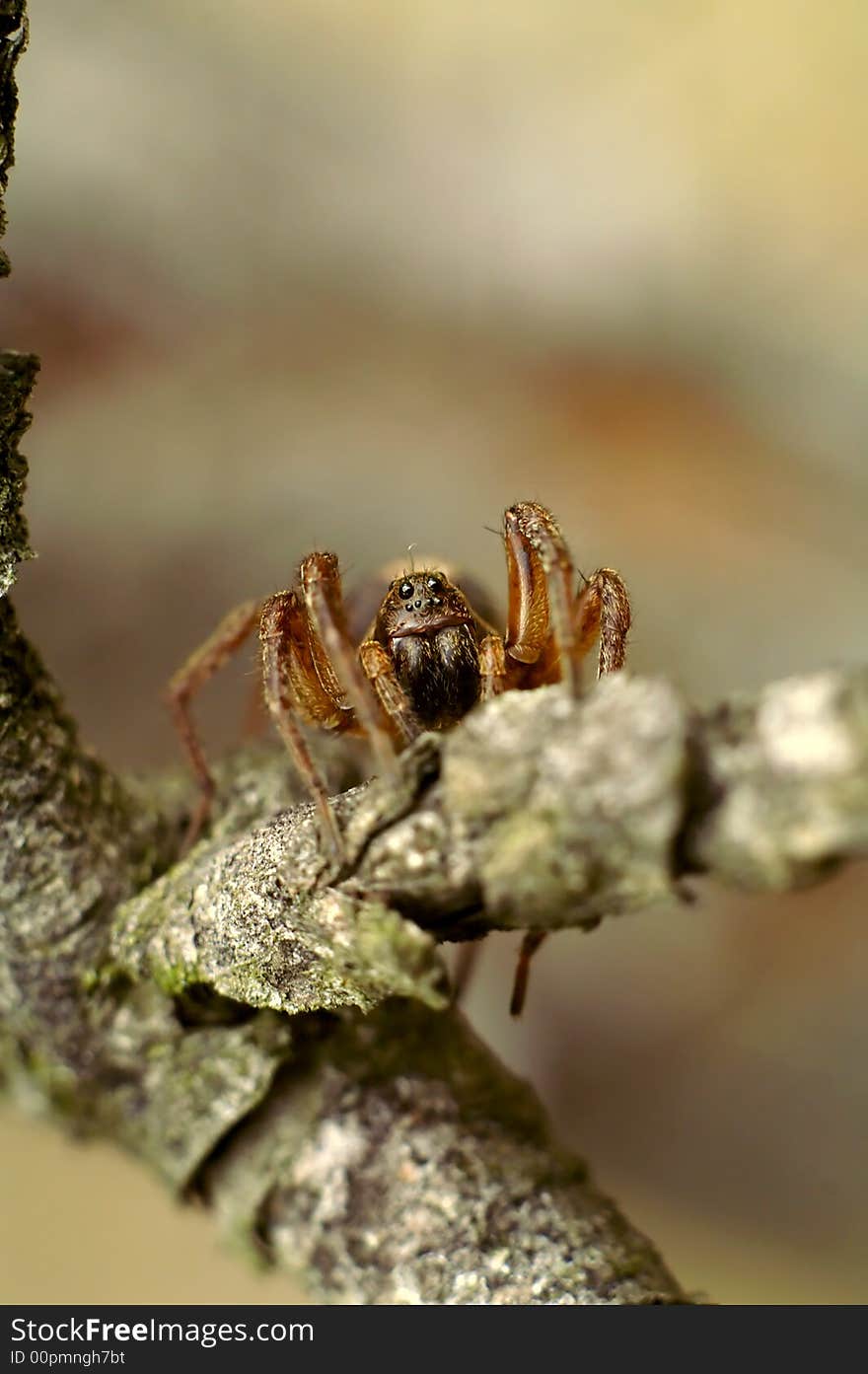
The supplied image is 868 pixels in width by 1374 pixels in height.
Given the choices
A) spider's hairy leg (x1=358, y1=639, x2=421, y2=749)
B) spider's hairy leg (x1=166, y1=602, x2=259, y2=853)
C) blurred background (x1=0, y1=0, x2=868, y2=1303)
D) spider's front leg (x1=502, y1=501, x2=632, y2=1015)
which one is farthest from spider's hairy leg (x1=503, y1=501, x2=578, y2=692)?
blurred background (x1=0, y1=0, x2=868, y2=1303)

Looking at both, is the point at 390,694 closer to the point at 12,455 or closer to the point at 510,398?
the point at 12,455

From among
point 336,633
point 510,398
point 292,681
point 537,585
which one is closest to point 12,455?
point 336,633

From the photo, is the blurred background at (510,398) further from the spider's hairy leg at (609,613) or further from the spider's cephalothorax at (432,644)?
the spider's hairy leg at (609,613)

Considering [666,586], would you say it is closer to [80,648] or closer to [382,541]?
[382,541]

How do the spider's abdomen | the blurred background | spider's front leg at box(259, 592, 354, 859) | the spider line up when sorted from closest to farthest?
spider's front leg at box(259, 592, 354, 859)
the spider
the spider's abdomen
the blurred background

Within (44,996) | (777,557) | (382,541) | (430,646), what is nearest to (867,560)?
(777,557)

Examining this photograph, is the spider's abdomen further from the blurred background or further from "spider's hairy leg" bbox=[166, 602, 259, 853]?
the blurred background

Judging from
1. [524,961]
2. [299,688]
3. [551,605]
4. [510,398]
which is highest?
[510,398]

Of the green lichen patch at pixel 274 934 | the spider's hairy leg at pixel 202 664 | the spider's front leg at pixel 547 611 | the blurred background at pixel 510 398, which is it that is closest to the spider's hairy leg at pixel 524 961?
the spider's front leg at pixel 547 611
